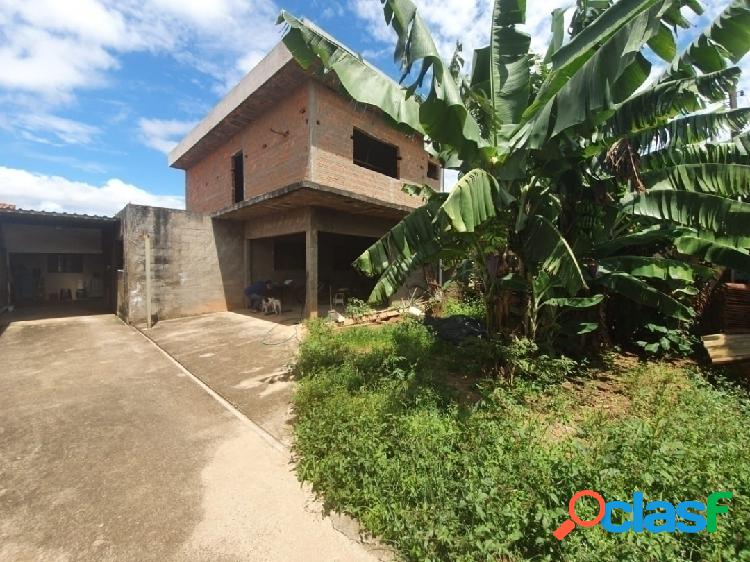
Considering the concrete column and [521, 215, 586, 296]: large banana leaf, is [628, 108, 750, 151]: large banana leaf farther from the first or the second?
the concrete column

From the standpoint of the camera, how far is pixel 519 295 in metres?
4.93

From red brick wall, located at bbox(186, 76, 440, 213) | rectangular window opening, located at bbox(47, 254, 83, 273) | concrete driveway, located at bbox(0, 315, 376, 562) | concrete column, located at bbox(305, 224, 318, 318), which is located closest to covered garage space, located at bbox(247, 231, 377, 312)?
concrete column, located at bbox(305, 224, 318, 318)

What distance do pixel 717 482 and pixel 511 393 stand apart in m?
1.90

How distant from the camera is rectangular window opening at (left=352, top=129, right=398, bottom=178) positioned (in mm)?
11352

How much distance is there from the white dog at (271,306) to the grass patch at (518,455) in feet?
20.5

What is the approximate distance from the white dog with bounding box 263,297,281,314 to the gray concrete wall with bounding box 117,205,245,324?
60.9 inches

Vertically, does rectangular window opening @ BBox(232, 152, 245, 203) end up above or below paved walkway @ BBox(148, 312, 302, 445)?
above

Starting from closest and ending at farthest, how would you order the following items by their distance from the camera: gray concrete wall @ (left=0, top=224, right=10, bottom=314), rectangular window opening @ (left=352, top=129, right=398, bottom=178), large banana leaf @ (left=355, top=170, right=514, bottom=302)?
large banana leaf @ (left=355, top=170, right=514, bottom=302) < rectangular window opening @ (left=352, top=129, right=398, bottom=178) < gray concrete wall @ (left=0, top=224, right=10, bottom=314)

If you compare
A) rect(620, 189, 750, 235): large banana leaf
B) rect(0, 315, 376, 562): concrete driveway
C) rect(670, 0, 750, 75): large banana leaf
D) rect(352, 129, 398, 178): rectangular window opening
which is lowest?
rect(0, 315, 376, 562): concrete driveway

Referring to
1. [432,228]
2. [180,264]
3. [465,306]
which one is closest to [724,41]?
[432,228]

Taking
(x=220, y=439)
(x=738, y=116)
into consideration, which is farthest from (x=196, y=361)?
(x=738, y=116)

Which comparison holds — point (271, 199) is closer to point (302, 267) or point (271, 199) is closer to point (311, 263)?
point (311, 263)

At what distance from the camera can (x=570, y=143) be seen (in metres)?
3.62

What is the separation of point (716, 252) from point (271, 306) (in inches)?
402
